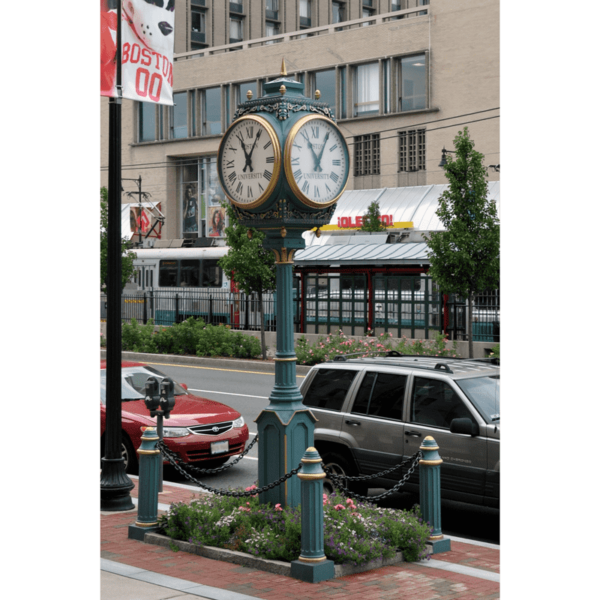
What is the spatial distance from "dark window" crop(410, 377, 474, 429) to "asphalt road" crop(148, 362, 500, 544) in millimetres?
847

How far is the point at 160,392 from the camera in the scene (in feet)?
32.6

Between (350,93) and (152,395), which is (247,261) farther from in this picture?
(350,93)

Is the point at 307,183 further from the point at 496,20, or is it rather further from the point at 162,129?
the point at 162,129

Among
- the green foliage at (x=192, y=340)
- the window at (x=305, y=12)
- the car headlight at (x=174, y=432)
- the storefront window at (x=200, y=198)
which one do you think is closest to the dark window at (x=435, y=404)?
the car headlight at (x=174, y=432)

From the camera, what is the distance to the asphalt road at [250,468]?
8.55 meters

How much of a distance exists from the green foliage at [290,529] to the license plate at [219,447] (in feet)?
11.1

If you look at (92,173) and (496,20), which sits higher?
(496,20)

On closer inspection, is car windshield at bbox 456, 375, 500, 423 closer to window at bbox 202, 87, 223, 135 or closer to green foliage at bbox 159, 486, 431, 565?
green foliage at bbox 159, 486, 431, 565

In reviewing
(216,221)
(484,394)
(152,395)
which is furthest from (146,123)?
(484,394)

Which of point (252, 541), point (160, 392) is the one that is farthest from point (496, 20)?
point (252, 541)

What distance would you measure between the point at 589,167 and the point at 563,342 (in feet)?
2.17

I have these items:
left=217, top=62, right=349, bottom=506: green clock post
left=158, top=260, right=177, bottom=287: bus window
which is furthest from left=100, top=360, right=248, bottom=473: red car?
left=158, top=260, right=177, bottom=287: bus window

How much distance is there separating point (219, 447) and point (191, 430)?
423 mm

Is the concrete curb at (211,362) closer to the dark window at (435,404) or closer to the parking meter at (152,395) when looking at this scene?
the parking meter at (152,395)
